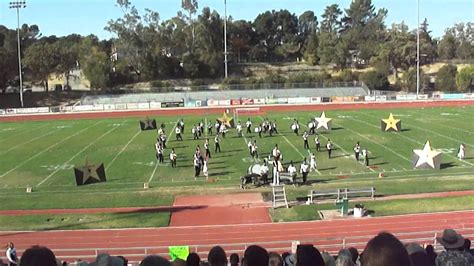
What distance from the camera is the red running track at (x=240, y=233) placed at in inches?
623

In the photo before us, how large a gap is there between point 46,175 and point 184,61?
69185 mm

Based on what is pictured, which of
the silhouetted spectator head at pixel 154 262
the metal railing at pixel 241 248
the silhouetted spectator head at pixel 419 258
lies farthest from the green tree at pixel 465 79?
the silhouetted spectator head at pixel 154 262

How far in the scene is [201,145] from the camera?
34.4 metres

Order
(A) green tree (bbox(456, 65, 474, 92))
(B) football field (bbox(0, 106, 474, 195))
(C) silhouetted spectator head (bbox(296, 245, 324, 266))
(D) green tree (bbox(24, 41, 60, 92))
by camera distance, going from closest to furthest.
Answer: (C) silhouetted spectator head (bbox(296, 245, 324, 266)), (B) football field (bbox(0, 106, 474, 195)), (A) green tree (bbox(456, 65, 474, 92)), (D) green tree (bbox(24, 41, 60, 92))

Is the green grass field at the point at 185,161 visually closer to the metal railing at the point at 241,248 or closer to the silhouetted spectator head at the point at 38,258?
the metal railing at the point at 241,248

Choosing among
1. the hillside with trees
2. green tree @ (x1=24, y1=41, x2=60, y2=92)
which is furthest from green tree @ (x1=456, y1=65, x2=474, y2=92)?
green tree @ (x1=24, y1=41, x2=60, y2=92)

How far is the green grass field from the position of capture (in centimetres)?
2245

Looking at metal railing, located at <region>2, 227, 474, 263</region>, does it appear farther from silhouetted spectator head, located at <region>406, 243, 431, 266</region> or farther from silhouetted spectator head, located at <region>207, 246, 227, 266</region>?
silhouetted spectator head, located at <region>406, 243, 431, 266</region>

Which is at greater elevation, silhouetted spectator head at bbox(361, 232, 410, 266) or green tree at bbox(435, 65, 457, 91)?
green tree at bbox(435, 65, 457, 91)

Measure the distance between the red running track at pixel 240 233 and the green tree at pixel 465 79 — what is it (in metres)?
65.7

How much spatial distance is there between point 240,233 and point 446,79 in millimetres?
72909

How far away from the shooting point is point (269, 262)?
499 centimetres

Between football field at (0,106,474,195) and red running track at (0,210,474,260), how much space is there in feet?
20.5

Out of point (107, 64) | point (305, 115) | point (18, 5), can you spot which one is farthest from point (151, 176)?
point (107, 64)
